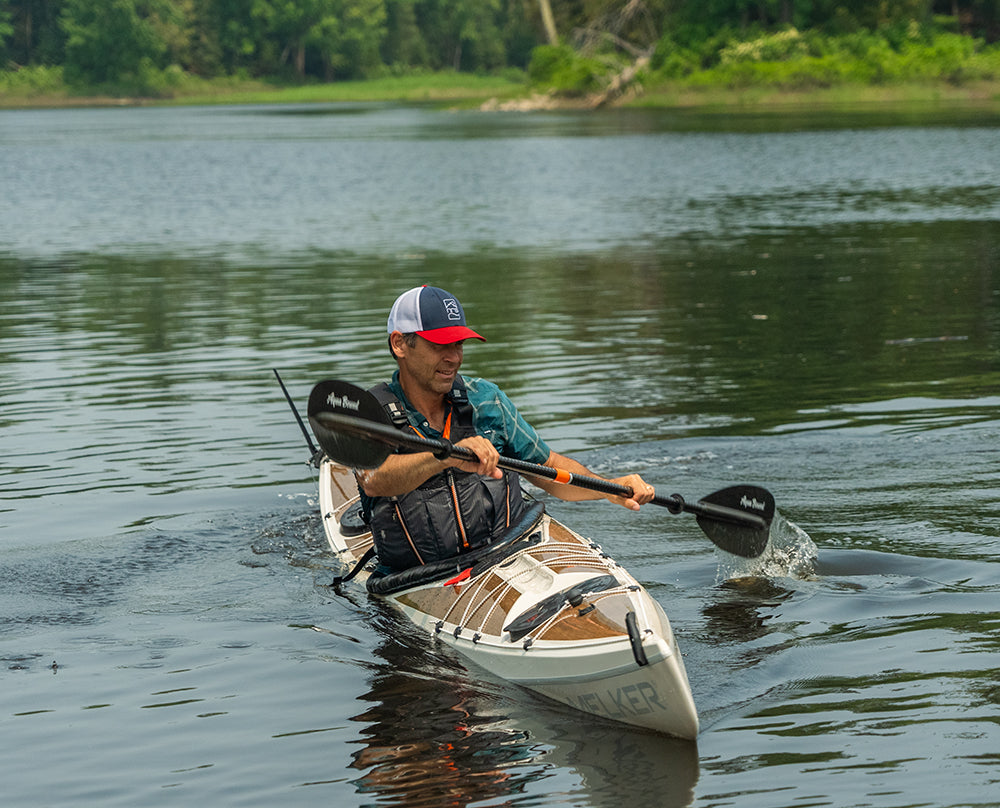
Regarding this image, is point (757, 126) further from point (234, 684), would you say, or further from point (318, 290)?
point (234, 684)

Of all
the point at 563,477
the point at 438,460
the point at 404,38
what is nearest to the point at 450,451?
the point at 438,460

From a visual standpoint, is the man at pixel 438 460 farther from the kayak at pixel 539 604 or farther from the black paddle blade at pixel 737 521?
the black paddle blade at pixel 737 521

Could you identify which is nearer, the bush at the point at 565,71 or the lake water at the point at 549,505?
the lake water at the point at 549,505

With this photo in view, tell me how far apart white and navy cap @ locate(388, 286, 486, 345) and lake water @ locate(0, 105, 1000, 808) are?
5.80 feet

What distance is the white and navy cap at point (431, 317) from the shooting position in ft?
21.5

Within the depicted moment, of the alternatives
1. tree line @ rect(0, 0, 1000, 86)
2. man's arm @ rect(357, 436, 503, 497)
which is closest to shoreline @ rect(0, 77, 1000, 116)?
tree line @ rect(0, 0, 1000, 86)

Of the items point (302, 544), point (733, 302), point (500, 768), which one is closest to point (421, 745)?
point (500, 768)

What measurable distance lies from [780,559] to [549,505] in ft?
8.07

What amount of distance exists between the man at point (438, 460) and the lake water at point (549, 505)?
2.22ft

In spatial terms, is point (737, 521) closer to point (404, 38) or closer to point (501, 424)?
point (501, 424)

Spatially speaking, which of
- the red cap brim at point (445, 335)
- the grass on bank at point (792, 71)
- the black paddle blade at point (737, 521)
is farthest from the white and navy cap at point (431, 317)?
the grass on bank at point (792, 71)

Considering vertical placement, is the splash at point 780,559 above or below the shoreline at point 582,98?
below

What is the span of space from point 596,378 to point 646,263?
9.30 metres

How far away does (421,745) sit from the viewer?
6.15m
